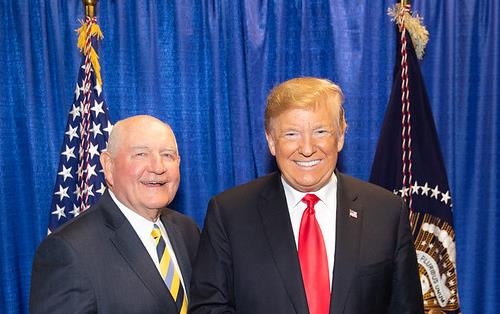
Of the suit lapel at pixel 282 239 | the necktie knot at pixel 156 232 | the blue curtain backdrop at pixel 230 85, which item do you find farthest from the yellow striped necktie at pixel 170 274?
the blue curtain backdrop at pixel 230 85

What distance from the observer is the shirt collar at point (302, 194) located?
2256 millimetres

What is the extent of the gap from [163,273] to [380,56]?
7.52ft

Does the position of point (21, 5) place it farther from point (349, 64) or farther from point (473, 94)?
point (473, 94)

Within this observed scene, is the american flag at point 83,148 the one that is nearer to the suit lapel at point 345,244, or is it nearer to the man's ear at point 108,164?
the man's ear at point 108,164

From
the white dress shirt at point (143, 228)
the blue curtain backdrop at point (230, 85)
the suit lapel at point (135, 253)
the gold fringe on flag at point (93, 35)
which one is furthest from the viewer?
the blue curtain backdrop at point (230, 85)

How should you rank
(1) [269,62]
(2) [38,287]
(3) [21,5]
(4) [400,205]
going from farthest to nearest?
(1) [269,62] → (3) [21,5] → (4) [400,205] → (2) [38,287]

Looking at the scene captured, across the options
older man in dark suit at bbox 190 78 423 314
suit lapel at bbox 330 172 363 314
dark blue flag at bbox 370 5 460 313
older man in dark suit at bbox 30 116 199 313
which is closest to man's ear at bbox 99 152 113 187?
older man in dark suit at bbox 30 116 199 313

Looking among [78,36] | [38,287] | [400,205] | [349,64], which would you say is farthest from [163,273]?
[349,64]

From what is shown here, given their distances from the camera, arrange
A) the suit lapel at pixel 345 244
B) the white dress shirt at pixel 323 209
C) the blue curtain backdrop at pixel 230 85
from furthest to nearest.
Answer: the blue curtain backdrop at pixel 230 85
the white dress shirt at pixel 323 209
the suit lapel at pixel 345 244

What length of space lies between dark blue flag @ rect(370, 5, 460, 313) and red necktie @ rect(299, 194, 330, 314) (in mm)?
1603

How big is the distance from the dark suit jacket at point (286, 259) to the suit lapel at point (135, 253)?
19 centimetres

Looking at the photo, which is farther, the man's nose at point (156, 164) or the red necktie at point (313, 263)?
the man's nose at point (156, 164)

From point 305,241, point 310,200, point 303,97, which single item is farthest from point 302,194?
point 303,97

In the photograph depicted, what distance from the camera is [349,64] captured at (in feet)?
12.6
